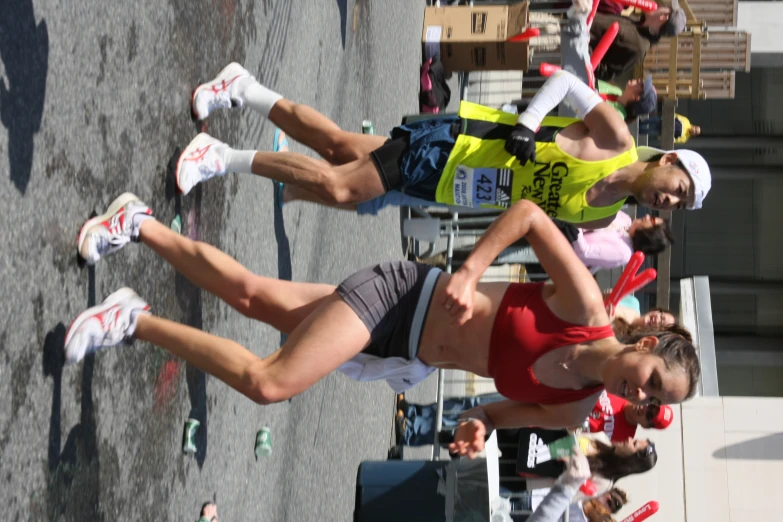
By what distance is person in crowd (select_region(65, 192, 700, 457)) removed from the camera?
3.02 meters

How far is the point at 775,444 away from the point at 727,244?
6.63 metres

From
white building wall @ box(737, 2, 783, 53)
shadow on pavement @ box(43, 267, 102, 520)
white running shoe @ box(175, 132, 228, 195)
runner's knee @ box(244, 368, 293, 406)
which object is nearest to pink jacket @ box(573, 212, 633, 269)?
white running shoe @ box(175, 132, 228, 195)

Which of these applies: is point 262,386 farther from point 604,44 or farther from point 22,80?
point 604,44

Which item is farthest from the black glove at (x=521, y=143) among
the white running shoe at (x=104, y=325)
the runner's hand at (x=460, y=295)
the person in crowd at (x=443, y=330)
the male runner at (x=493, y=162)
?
the white running shoe at (x=104, y=325)

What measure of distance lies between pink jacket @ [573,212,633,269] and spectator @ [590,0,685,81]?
2377 mm

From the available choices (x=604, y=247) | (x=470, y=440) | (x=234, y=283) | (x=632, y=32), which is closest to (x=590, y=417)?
(x=604, y=247)

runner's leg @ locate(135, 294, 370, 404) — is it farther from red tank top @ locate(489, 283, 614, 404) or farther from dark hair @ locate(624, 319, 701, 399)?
dark hair @ locate(624, 319, 701, 399)

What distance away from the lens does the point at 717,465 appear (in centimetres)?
714

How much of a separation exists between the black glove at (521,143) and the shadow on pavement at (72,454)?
73.0 inches

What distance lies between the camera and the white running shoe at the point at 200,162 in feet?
12.4

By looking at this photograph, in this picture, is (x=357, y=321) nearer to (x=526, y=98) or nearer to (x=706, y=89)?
(x=526, y=98)

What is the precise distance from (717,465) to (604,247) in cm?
233

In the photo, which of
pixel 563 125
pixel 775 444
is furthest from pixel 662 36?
pixel 563 125

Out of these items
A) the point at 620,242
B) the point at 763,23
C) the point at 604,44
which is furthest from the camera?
the point at 763,23
